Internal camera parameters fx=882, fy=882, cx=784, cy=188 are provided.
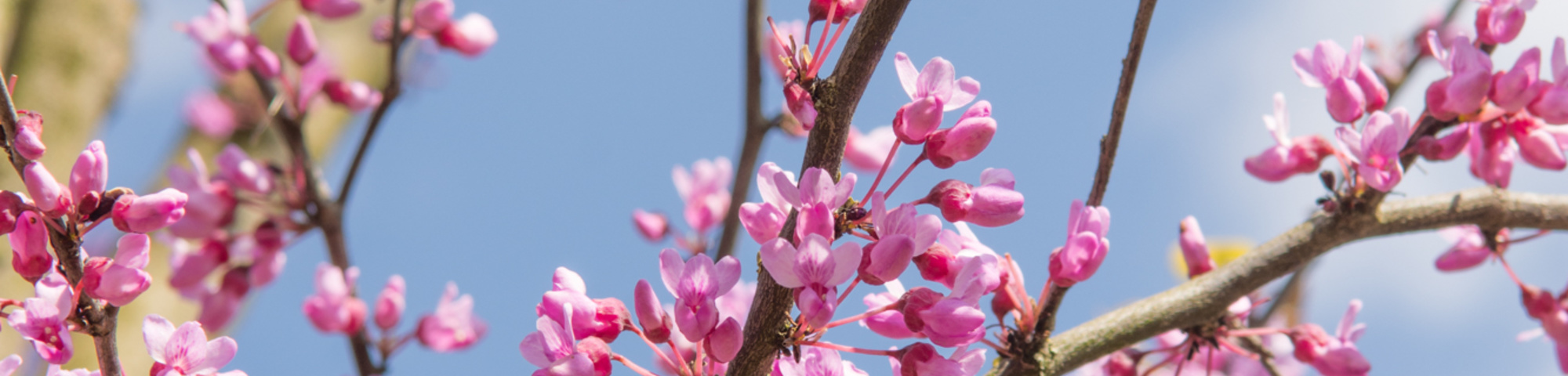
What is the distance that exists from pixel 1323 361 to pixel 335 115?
314 centimetres

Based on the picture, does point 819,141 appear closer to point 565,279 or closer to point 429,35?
point 565,279

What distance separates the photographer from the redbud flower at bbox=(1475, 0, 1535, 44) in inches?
46.8

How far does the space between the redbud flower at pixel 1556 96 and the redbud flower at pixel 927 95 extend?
Answer: 844mm

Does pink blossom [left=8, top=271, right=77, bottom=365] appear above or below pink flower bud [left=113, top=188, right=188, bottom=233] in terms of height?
below

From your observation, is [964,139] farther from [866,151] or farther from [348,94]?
[348,94]

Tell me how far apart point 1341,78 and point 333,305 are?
1685 millimetres

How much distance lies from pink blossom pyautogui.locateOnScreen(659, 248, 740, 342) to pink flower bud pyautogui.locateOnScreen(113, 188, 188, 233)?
0.44 meters

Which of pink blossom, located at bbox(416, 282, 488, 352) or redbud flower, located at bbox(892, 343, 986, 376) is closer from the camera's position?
redbud flower, located at bbox(892, 343, 986, 376)

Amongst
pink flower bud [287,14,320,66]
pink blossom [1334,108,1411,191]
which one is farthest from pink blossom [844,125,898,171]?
pink flower bud [287,14,320,66]

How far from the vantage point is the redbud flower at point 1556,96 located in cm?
110

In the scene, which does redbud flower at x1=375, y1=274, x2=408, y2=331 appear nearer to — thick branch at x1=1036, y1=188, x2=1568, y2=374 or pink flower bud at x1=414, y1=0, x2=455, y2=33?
pink flower bud at x1=414, y1=0, x2=455, y2=33

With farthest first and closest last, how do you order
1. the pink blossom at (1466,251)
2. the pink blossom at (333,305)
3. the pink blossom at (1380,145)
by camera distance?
the pink blossom at (333,305)
the pink blossom at (1466,251)
the pink blossom at (1380,145)

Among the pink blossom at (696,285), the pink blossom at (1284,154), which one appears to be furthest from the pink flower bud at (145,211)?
the pink blossom at (1284,154)

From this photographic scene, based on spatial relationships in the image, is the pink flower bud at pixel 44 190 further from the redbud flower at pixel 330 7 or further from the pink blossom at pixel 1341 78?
the pink blossom at pixel 1341 78
